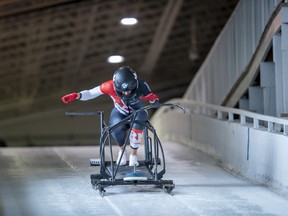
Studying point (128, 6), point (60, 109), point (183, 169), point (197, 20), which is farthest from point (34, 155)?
point (60, 109)

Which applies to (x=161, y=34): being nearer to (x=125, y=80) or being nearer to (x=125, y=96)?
(x=125, y=96)

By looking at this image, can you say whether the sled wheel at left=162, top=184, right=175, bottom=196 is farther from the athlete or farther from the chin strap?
the chin strap

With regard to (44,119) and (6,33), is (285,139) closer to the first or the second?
(6,33)

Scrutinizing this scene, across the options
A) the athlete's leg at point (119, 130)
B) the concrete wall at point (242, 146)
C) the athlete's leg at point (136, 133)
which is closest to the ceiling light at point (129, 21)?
the concrete wall at point (242, 146)

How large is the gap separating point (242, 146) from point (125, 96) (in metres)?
3.59

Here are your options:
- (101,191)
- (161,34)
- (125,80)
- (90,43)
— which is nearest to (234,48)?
(125,80)

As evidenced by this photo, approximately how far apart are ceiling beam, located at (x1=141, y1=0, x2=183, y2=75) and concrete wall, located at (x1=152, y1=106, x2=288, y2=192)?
6.55 metres

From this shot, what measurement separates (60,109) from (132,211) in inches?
1143

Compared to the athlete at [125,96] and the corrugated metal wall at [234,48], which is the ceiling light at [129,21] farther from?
the athlete at [125,96]

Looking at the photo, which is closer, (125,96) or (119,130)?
(125,96)

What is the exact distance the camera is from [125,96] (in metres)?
11.3

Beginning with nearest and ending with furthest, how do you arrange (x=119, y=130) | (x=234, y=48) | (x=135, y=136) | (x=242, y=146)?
(x=135, y=136), (x=119, y=130), (x=242, y=146), (x=234, y=48)

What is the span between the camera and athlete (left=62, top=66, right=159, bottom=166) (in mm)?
11086

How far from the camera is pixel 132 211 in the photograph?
32.2 ft
